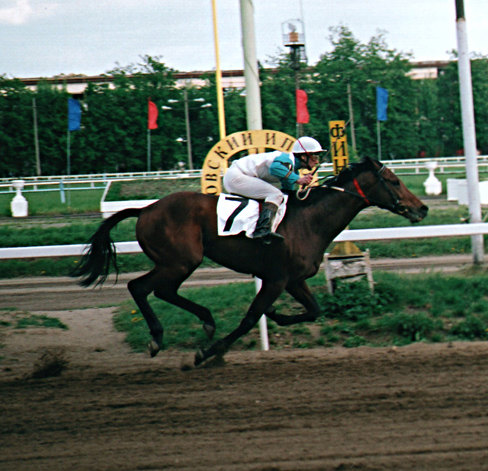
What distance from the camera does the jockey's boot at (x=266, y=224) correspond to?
601 centimetres

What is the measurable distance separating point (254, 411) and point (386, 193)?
266 cm

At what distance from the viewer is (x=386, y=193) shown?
21.4ft

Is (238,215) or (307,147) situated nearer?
(238,215)

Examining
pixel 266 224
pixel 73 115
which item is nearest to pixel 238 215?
pixel 266 224

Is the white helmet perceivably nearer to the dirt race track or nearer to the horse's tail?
the horse's tail

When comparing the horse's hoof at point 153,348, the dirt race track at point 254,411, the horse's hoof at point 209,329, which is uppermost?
the horse's hoof at point 209,329

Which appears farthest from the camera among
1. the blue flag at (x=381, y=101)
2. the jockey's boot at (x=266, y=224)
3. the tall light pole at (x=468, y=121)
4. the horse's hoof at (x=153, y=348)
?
the blue flag at (x=381, y=101)

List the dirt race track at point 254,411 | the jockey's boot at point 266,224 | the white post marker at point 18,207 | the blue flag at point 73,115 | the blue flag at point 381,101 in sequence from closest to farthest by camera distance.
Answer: the dirt race track at point 254,411, the jockey's boot at point 266,224, the white post marker at point 18,207, the blue flag at point 73,115, the blue flag at point 381,101

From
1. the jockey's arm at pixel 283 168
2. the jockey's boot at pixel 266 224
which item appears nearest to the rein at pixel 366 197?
the jockey's arm at pixel 283 168

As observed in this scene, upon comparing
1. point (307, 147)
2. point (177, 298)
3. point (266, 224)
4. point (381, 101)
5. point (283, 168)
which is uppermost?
point (381, 101)

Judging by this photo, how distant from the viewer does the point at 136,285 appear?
634 centimetres

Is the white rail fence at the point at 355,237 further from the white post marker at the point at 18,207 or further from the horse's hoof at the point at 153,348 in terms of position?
the white post marker at the point at 18,207

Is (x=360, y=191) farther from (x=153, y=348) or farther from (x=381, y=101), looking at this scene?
(x=381, y=101)

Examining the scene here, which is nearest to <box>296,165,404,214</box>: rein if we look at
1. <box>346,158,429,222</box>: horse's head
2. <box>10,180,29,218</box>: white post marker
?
<box>346,158,429,222</box>: horse's head
